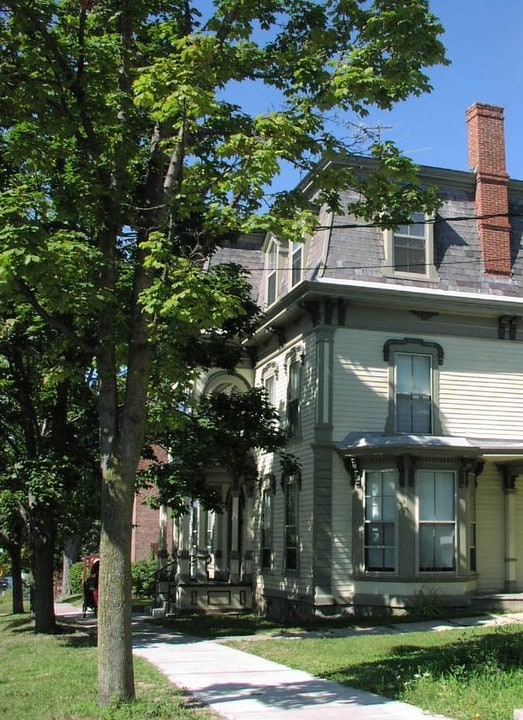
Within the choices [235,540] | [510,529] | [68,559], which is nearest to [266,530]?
[235,540]

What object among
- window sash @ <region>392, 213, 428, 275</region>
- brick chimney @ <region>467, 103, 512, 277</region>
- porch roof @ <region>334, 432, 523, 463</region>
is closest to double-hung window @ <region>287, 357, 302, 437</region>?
porch roof @ <region>334, 432, 523, 463</region>

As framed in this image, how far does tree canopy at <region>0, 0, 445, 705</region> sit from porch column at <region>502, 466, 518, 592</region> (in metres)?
10.7

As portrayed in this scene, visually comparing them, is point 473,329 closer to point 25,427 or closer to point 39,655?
point 25,427

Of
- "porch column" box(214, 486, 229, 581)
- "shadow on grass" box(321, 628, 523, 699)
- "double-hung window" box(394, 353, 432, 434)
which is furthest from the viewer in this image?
"porch column" box(214, 486, 229, 581)

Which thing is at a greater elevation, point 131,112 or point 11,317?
point 131,112

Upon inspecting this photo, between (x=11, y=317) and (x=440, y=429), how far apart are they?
31.3 feet

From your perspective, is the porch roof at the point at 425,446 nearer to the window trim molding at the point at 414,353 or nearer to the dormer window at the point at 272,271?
the window trim molding at the point at 414,353

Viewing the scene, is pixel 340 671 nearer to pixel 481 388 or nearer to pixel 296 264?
pixel 481 388

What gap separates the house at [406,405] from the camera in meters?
17.9

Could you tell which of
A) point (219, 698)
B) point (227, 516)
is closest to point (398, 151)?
point (219, 698)

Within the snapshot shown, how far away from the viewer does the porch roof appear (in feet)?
57.6

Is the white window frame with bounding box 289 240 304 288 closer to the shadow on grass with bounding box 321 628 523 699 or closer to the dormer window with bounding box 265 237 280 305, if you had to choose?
the dormer window with bounding box 265 237 280 305

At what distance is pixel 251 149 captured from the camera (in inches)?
344

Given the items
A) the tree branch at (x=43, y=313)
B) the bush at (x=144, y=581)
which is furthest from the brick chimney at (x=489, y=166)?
the bush at (x=144, y=581)
